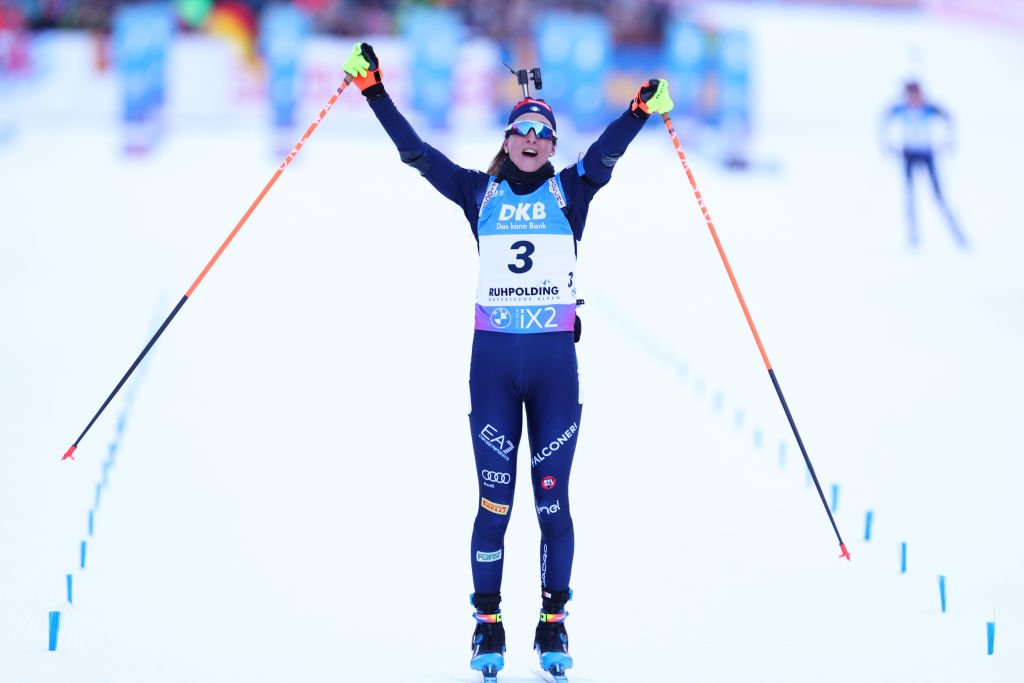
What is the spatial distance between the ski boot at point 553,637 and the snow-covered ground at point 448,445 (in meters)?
0.12

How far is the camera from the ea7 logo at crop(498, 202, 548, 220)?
408 cm

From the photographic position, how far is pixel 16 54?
17.8 m

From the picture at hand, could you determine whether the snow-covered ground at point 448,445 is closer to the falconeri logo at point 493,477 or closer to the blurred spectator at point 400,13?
the falconeri logo at point 493,477

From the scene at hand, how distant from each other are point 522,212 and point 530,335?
0.39 metres

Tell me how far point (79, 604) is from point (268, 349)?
427 cm

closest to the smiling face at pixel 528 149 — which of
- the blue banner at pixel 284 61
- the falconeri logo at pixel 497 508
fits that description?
the falconeri logo at pixel 497 508

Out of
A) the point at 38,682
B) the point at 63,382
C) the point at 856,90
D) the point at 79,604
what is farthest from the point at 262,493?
the point at 856,90

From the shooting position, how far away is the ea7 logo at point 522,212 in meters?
4.08

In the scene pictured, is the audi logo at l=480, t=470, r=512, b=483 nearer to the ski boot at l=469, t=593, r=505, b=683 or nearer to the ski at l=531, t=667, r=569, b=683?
the ski boot at l=469, t=593, r=505, b=683

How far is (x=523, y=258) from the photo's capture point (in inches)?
160

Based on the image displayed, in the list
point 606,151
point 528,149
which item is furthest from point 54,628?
point 606,151

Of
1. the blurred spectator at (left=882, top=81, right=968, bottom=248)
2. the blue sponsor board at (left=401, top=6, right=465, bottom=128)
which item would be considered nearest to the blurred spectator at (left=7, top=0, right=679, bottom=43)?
the blue sponsor board at (left=401, top=6, right=465, bottom=128)

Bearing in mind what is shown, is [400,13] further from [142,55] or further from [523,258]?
[523,258]

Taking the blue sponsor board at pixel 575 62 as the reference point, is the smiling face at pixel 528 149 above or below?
below
